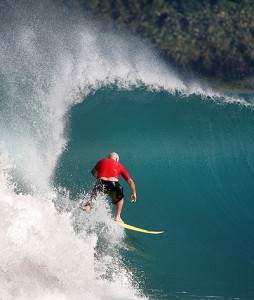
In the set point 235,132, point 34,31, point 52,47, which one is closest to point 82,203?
point 235,132

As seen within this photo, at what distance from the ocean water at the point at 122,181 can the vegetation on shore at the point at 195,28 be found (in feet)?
42.6

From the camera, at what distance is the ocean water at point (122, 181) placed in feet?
23.6

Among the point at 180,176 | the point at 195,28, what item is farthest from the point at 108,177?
the point at 195,28

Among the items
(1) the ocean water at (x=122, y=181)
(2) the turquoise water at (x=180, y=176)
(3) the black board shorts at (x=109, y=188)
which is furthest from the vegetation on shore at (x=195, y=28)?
(3) the black board shorts at (x=109, y=188)

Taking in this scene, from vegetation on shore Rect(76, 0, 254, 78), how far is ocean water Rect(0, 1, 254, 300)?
13.0 metres

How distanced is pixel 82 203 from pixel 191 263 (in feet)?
5.97

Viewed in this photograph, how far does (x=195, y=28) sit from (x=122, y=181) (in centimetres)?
2283

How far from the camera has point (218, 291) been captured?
7.84 metres

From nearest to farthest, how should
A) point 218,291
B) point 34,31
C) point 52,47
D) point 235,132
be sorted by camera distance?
point 218,291 → point 235,132 → point 52,47 → point 34,31

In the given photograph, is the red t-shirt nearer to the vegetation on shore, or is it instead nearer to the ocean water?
the ocean water

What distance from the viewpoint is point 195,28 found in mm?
31984

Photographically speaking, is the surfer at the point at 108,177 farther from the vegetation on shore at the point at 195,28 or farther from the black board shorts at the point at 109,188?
the vegetation on shore at the point at 195,28

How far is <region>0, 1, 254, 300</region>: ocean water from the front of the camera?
7.20 metres

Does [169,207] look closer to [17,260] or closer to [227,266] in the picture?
[227,266]
